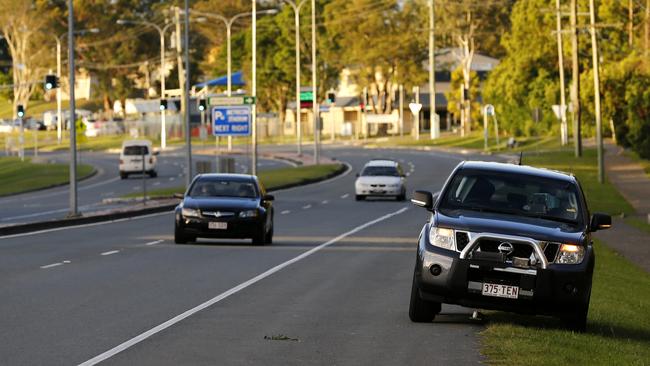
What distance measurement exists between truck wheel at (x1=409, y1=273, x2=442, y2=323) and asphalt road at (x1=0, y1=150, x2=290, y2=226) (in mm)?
25015

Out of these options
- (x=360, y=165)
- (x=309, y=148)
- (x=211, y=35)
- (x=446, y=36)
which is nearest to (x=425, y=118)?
(x=446, y=36)

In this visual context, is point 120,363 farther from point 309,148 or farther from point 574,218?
point 309,148

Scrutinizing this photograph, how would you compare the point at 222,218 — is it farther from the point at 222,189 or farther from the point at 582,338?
the point at 582,338

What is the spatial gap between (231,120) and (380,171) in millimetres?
8820

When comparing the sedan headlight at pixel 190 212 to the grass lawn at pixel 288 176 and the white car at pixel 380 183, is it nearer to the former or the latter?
the white car at pixel 380 183

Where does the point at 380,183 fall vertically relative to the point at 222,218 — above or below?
below

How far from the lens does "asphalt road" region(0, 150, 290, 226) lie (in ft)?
169

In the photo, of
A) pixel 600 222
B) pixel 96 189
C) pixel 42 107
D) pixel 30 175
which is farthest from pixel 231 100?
pixel 42 107

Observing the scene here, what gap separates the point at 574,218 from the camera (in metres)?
16.2

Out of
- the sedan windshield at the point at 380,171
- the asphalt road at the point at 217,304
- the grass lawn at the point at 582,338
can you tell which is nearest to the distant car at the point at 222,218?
the asphalt road at the point at 217,304

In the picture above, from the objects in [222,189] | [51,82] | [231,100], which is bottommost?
[222,189]

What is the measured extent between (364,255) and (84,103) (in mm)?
154546

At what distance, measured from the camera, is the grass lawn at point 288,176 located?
6506cm

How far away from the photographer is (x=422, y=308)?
1585 centimetres
